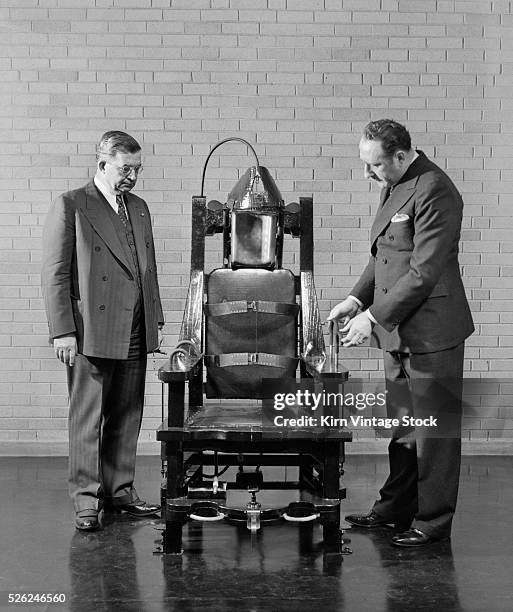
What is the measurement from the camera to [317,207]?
18.9 ft

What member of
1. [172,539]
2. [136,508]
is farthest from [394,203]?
[136,508]

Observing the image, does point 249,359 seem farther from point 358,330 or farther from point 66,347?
point 66,347

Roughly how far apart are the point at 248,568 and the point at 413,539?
0.70 metres

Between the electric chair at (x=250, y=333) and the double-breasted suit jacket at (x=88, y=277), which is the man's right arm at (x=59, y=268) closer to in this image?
the double-breasted suit jacket at (x=88, y=277)

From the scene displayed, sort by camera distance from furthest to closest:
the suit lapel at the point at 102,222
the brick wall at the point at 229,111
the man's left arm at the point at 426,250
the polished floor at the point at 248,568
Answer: the brick wall at the point at 229,111 < the suit lapel at the point at 102,222 < the man's left arm at the point at 426,250 < the polished floor at the point at 248,568

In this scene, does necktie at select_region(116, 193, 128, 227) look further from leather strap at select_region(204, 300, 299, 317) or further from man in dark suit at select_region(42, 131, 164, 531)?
leather strap at select_region(204, 300, 299, 317)

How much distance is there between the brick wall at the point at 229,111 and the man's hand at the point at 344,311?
1801mm

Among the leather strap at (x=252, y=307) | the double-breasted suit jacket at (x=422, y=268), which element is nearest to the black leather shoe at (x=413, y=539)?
the double-breasted suit jacket at (x=422, y=268)

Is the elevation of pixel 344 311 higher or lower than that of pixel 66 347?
higher

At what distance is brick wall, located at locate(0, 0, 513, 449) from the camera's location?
5625 mm

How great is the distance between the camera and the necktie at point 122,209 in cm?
408

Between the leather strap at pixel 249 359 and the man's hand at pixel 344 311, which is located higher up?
the man's hand at pixel 344 311

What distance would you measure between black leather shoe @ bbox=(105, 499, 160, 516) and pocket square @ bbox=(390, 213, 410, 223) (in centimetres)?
171

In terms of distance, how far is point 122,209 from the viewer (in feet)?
13.5
